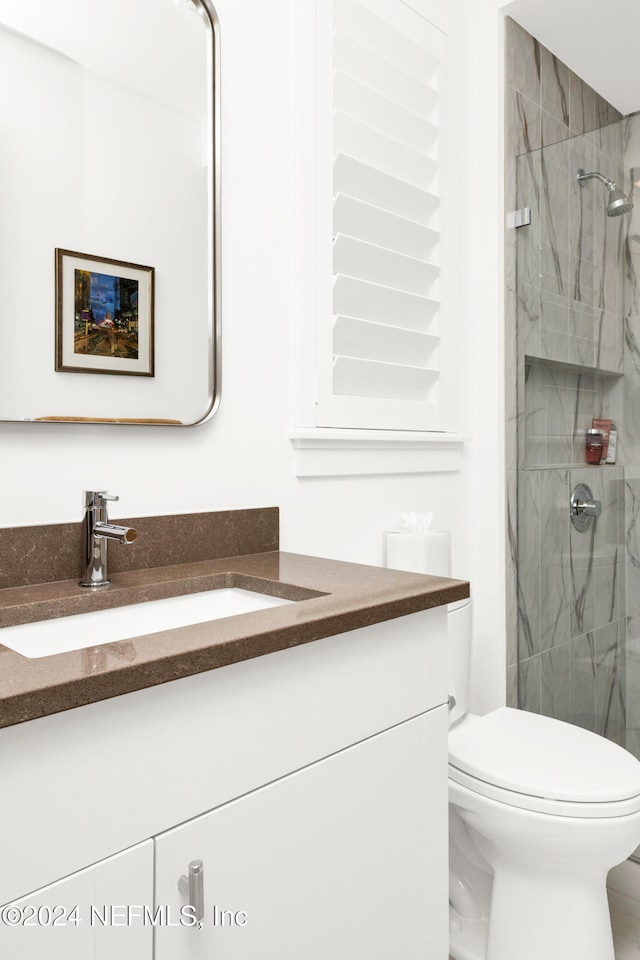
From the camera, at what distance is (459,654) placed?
163 centimetres

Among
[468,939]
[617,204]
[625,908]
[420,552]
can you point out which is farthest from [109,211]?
[625,908]

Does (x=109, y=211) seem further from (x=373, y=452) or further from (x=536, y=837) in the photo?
(x=536, y=837)

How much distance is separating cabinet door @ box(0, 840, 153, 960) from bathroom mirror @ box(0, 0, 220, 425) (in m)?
0.69

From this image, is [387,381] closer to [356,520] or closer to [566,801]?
[356,520]

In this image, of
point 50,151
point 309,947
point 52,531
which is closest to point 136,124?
point 50,151

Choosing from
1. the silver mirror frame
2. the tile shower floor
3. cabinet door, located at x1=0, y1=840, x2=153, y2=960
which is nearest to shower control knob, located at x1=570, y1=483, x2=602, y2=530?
the tile shower floor

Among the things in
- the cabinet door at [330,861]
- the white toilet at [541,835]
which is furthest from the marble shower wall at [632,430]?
the cabinet door at [330,861]

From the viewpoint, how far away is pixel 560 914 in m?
1.29

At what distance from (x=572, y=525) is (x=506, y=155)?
1113 millimetres

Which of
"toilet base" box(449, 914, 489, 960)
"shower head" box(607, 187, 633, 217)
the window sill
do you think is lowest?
"toilet base" box(449, 914, 489, 960)

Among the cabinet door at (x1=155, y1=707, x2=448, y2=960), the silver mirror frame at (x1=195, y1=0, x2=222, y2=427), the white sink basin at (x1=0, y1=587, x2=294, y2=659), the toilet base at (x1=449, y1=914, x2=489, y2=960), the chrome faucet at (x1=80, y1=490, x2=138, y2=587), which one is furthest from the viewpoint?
the toilet base at (x1=449, y1=914, x2=489, y2=960)

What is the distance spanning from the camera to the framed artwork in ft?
3.74

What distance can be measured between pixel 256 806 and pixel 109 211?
100 cm

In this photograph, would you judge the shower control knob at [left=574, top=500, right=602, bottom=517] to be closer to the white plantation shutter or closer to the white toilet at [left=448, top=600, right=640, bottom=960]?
the white plantation shutter
